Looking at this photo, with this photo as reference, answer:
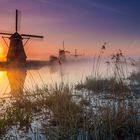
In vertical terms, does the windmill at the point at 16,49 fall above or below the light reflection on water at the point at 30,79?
above

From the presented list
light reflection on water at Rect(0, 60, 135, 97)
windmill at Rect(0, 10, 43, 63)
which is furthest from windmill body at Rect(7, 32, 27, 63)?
light reflection on water at Rect(0, 60, 135, 97)

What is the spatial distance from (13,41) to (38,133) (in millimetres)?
33577

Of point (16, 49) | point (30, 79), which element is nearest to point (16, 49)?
point (16, 49)

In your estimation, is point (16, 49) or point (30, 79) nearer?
point (30, 79)

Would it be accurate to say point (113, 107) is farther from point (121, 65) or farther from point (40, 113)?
point (40, 113)

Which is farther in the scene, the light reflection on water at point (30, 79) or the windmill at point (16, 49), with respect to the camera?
the windmill at point (16, 49)

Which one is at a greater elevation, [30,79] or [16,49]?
[16,49]

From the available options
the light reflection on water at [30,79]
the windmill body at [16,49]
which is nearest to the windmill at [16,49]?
the windmill body at [16,49]

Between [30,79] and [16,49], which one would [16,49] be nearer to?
[16,49]

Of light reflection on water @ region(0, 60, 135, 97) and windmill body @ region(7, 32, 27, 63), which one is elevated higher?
windmill body @ region(7, 32, 27, 63)

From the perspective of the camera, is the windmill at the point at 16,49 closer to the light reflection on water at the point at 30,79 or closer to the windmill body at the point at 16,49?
the windmill body at the point at 16,49

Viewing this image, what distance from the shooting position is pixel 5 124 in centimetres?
696

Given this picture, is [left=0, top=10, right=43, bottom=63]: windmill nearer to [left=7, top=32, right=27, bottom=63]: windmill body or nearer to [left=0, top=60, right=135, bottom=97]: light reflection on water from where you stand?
[left=7, top=32, right=27, bottom=63]: windmill body

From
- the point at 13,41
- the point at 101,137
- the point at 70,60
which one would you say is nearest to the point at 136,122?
the point at 101,137
